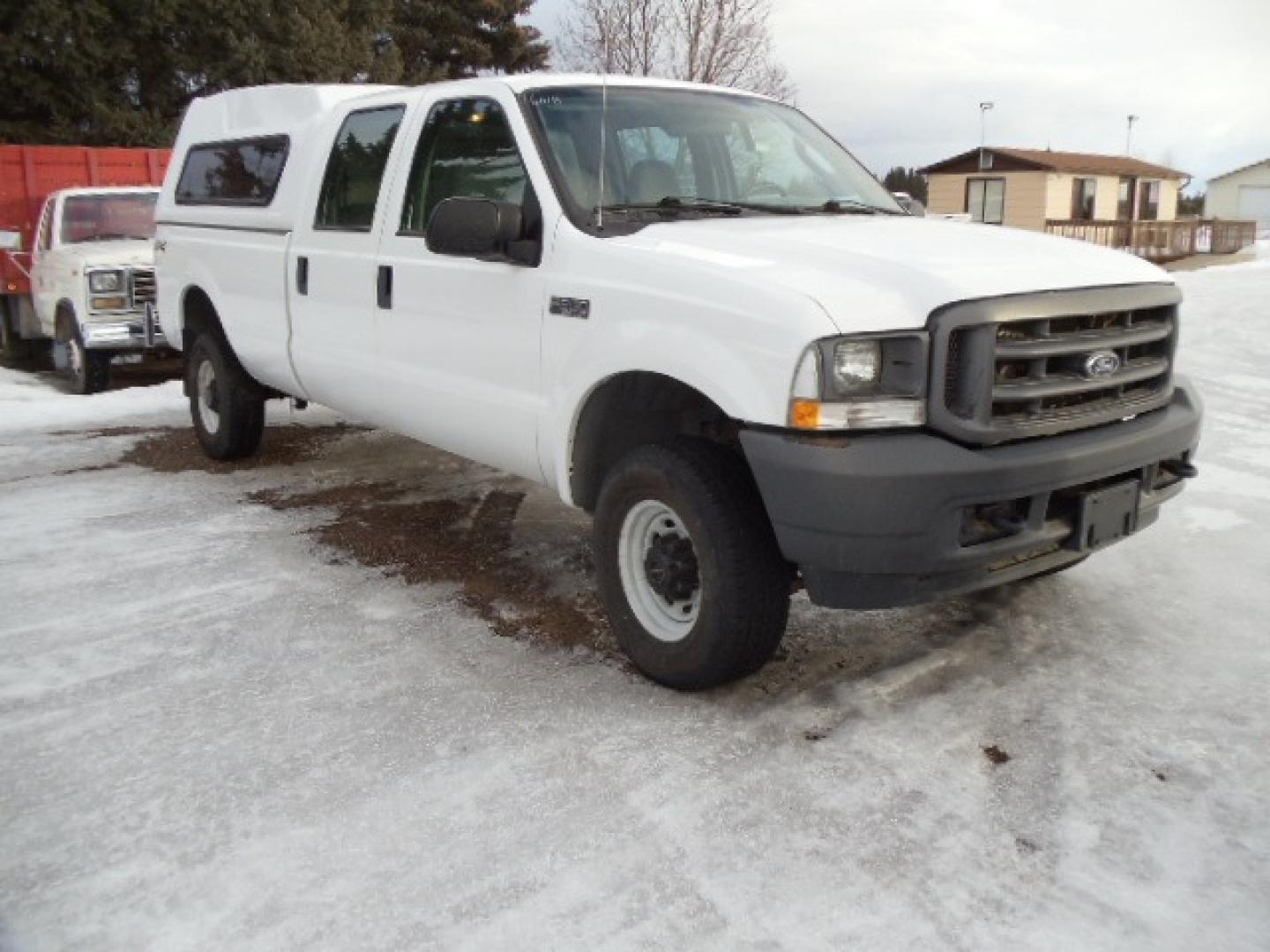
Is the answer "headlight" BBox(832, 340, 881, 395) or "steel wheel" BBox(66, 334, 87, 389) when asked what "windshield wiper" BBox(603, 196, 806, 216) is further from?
"steel wheel" BBox(66, 334, 87, 389)

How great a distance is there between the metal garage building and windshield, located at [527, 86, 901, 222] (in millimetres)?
54730

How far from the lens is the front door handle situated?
4.92m

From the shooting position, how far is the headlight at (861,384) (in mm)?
3121

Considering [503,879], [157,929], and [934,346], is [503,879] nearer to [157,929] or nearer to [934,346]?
[157,929]

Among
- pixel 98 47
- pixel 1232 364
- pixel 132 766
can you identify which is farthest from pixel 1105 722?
pixel 98 47

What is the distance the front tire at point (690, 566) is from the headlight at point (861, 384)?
451 millimetres

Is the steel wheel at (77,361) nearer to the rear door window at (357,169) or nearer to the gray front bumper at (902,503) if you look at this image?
the rear door window at (357,169)

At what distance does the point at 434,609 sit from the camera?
15.0ft

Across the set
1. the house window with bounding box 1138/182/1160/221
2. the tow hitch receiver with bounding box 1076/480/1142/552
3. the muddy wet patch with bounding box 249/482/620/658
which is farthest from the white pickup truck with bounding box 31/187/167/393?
the house window with bounding box 1138/182/1160/221

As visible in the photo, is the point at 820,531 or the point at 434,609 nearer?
the point at 820,531

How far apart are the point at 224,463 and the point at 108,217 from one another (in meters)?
5.99

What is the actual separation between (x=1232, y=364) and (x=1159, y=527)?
527 centimetres

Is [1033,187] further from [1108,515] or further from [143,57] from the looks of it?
[1108,515]

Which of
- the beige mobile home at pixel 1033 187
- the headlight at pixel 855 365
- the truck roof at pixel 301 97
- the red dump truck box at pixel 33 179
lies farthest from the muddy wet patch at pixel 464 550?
the beige mobile home at pixel 1033 187
